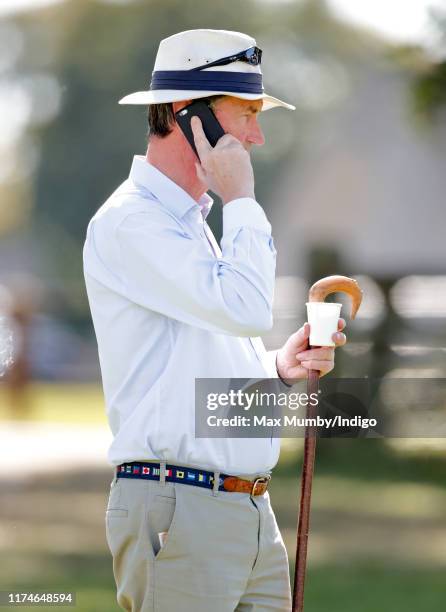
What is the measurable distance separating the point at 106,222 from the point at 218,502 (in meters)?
0.75

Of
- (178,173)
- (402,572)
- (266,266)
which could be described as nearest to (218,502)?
(266,266)

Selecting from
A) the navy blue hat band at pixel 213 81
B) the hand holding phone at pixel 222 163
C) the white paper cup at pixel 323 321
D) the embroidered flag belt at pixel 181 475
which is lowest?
the embroidered flag belt at pixel 181 475

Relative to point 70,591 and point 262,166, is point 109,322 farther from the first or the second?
point 262,166

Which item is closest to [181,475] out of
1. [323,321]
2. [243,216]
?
[323,321]

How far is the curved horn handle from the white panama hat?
1.71ft

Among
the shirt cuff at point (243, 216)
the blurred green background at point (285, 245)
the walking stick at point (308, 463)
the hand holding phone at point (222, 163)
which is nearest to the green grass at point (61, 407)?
the blurred green background at point (285, 245)

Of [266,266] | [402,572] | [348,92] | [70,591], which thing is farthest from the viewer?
[348,92]

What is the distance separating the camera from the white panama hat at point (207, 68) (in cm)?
337

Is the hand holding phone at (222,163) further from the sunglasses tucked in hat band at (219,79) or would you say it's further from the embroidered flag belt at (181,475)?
the embroidered flag belt at (181,475)

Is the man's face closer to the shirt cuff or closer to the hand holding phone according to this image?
the hand holding phone

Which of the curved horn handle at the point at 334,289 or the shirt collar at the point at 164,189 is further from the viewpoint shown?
the curved horn handle at the point at 334,289

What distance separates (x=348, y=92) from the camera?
4394 cm

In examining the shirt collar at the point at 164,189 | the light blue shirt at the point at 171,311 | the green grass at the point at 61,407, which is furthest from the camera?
the green grass at the point at 61,407

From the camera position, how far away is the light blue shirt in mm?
3092
